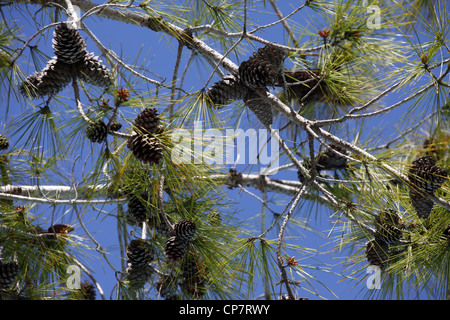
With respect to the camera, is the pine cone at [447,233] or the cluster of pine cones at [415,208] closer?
the cluster of pine cones at [415,208]

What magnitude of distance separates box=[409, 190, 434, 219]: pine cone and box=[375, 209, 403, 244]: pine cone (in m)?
0.07

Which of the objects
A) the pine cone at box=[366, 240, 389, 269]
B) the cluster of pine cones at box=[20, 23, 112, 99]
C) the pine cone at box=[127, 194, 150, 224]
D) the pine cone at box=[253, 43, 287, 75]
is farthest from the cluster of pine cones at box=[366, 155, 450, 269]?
the cluster of pine cones at box=[20, 23, 112, 99]

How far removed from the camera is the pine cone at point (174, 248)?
3.62 ft

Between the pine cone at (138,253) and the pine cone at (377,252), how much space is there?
24.1 inches

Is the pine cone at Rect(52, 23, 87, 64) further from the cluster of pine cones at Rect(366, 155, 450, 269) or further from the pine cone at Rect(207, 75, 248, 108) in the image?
the cluster of pine cones at Rect(366, 155, 450, 269)

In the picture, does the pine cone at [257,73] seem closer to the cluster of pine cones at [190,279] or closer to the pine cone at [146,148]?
the pine cone at [146,148]

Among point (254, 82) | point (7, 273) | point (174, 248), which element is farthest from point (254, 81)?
point (7, 273)

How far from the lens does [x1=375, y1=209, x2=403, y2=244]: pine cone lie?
3.87 feet

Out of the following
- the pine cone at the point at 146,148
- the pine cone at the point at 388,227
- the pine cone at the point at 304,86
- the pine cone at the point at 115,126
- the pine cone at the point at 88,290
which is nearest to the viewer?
the pine cone at the point at 146,148

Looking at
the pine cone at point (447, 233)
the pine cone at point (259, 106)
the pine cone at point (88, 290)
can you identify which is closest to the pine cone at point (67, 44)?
the pine cone at point (259, 106)

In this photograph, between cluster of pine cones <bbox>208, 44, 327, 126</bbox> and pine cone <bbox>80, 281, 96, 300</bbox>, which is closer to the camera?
cluster of pine cones <bbox>208, 44, 327, 126</bbox>

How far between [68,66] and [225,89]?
0.38 m
